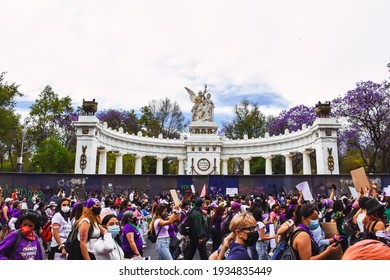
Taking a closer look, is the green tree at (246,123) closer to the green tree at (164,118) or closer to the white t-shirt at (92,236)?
the green tree at (164,118)

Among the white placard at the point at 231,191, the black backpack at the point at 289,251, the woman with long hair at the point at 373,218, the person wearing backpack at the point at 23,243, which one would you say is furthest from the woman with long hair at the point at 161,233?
the white placard at the point at 231,191

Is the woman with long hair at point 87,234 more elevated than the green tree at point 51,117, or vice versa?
the green tree at point 51,117

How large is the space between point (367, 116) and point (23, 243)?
134 ft

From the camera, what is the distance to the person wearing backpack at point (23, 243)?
4.18 m

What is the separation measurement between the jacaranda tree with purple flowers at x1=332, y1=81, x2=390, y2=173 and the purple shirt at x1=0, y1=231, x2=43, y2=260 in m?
39.9

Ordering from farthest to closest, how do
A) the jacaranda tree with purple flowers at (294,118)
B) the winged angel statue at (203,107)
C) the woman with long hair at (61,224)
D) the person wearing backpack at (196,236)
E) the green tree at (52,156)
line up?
the jacaranda tree with purple flowers at (294,118) → the winged angel statue at (203,107) → the green tree at (52,156) → the person wearing backpack at (196,236) → the woman with long hair at (61,224)

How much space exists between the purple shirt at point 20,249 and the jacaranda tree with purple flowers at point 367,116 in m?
39.9

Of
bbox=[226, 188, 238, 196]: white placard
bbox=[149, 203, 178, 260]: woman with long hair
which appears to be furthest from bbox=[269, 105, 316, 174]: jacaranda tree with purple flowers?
bbox=[149, 203, 178, 260]: woman with long hair

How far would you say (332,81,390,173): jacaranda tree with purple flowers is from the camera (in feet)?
123

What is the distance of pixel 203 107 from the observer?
48.9 metres

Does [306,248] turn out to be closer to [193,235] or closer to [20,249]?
[20,249]

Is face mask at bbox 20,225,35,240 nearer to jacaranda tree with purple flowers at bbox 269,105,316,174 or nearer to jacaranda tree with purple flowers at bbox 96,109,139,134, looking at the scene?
jacaranda tree with purple flowers at bbox 269,105,316,174
